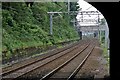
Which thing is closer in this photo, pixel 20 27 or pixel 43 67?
pixel 43 67

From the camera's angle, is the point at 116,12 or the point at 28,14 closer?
the point at 116,12

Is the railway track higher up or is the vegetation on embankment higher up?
the vegetation on embankment

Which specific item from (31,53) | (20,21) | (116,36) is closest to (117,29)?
(116,36)

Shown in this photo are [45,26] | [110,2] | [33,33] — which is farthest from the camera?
[45,26]

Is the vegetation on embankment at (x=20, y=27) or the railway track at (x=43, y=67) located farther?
the vegetation on embankment at (x=20, y=27)

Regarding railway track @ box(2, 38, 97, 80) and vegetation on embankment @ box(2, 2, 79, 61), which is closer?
railway track @ box(2, 38, 97, 80)

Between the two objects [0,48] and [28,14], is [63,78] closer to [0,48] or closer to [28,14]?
[0,48]

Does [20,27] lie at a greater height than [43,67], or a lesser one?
greater

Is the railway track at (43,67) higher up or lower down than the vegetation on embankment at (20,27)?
lower down

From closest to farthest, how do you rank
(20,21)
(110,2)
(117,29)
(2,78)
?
(110,2) < (117,29) < (2,78) < (20,21)

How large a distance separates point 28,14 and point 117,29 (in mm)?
34577

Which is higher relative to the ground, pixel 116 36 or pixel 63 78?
pixel 116 36

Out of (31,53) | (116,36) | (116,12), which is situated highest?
(116,12)

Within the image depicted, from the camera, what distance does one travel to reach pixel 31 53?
1417 inches
